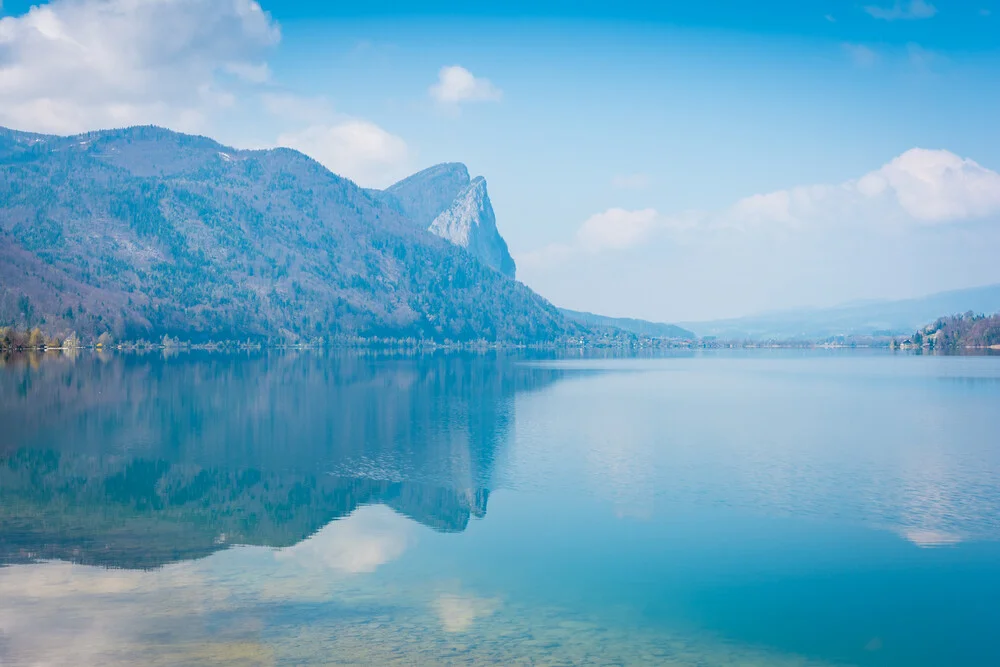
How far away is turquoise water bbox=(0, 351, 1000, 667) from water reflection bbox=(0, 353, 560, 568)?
234 millimetres

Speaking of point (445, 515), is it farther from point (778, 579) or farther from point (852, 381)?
point (852, 381)

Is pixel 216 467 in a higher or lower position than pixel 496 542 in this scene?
higher

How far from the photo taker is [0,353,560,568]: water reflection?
33.4 metres

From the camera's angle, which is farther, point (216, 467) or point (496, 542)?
point (216, 467)

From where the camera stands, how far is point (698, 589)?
88.5 ft

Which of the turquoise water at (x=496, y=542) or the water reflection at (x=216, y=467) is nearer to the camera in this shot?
the turquoise water at (x=496, y=542)

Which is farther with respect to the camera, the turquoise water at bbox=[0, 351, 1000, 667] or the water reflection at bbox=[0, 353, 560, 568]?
the water reflection at bbox=[0, 353, 560, 568]

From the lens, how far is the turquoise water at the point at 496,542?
73.6 feet

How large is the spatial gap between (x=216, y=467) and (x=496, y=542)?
882 inches

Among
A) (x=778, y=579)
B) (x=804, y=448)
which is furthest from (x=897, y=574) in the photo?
(x=804, y=448)

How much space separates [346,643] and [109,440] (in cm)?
4204

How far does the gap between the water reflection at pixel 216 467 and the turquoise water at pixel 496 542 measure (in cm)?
23

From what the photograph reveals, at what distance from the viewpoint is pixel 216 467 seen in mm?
48500

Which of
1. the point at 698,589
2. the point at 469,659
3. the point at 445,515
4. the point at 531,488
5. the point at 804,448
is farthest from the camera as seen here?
the point at 804,448
